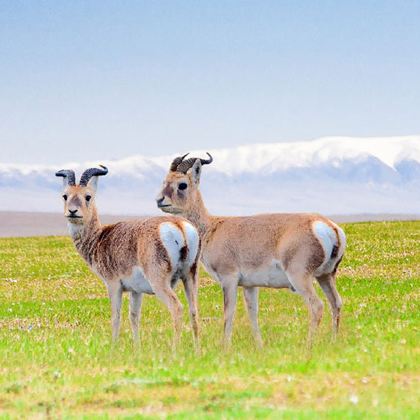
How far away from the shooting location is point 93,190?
18.2 metres

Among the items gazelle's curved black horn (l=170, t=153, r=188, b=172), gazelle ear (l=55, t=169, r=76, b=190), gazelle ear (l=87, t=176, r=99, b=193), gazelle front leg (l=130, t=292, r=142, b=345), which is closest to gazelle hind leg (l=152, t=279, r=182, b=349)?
gazelle front leg (l=130, t=292, r=142, b=345)

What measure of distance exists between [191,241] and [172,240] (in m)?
0.36

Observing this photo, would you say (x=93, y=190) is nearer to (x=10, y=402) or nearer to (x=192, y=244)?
(x=192, y=244)

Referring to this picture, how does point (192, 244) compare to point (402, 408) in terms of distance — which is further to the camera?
point (192, 244)

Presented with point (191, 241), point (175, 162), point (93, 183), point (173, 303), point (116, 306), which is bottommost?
point (116, 306)

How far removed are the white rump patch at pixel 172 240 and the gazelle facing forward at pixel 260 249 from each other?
1.30 m

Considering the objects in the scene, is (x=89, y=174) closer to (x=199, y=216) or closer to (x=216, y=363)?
(x=199, y=216)

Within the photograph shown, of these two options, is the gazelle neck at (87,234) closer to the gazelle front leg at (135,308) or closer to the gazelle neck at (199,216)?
the gazelle front leg at (135,308)

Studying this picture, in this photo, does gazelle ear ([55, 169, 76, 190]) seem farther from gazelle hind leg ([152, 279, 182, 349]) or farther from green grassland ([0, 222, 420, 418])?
gazelle hind leg ([152, 279, 182, 349])

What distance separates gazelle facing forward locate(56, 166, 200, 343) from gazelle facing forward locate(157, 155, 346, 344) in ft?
2.88

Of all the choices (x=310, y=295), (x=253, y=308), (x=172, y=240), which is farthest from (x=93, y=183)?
(x=310, y=295)

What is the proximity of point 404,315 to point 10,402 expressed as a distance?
10.7 metres

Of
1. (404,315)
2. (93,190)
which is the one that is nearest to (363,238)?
(404,315)

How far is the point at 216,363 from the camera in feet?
46.4
